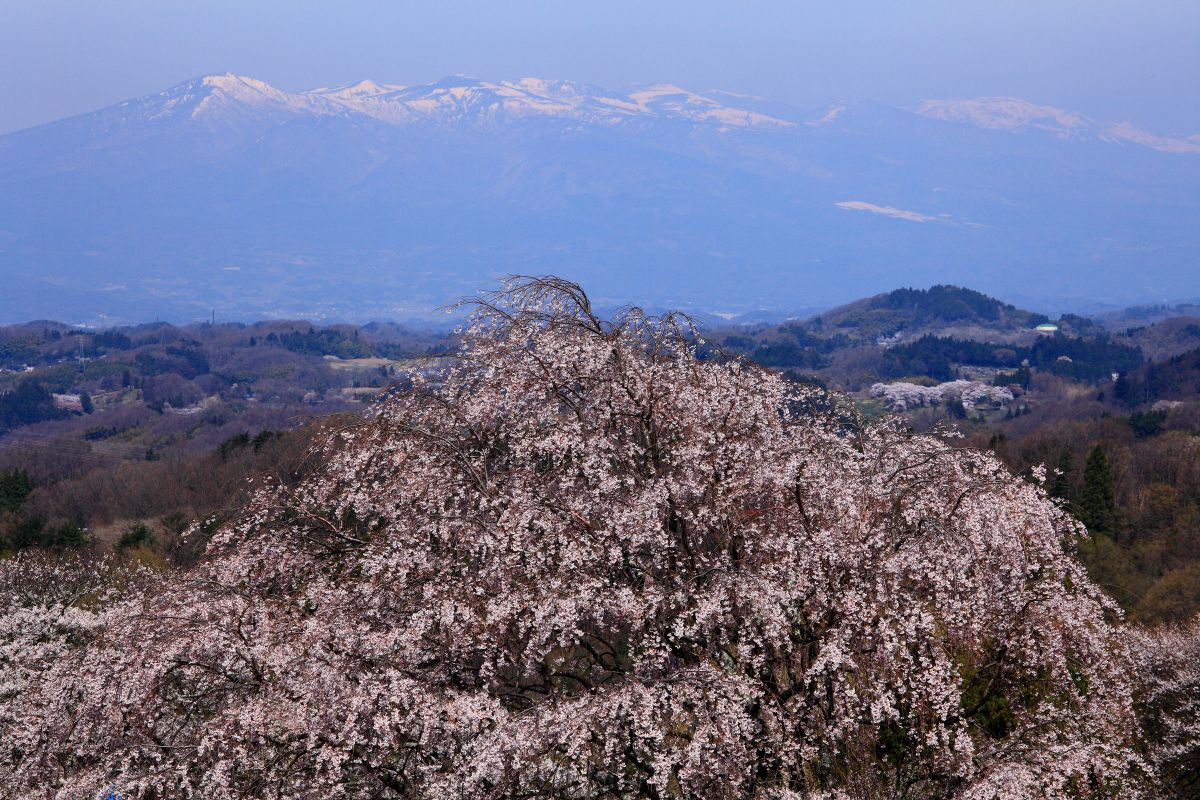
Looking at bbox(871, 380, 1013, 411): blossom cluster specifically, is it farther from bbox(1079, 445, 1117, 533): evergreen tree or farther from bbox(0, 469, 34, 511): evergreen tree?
bbox(0, 469, 34, 511): evergreen tree

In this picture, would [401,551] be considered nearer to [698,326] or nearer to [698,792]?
[698,792]

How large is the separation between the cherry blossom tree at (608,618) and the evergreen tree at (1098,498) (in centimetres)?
4609

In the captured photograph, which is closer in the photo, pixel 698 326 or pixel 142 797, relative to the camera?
pixel 142 797

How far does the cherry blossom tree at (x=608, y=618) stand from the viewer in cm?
1088

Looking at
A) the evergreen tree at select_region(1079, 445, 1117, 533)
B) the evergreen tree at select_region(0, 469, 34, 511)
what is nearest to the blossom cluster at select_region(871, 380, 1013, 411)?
the evergreen tree at select_region(1079, 445, 1117, 533)

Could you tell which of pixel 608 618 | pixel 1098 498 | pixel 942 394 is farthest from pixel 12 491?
pixel 942 394

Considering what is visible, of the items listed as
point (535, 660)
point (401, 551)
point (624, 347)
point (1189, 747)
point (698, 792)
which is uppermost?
point (624, 347)

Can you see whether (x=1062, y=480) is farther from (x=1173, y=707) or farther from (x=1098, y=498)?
(x=1173, y=707)

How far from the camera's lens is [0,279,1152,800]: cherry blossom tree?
10.9 meters

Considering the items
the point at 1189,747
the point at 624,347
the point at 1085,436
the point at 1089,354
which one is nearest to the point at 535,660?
the point at 624,347

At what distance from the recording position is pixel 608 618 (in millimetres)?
11547

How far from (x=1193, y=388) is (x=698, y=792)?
147041 millimetres

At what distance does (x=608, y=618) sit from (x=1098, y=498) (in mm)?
52774

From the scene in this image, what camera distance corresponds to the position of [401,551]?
11750 mm
